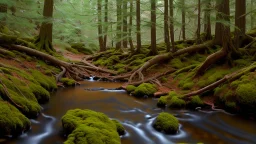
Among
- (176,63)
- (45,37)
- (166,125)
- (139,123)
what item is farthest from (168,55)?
(166,125)

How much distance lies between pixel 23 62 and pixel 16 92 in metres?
4.73

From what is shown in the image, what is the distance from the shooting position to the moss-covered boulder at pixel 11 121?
509 centimetres

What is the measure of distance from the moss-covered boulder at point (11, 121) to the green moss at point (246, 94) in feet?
20.4

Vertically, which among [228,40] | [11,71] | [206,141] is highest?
[228,40]

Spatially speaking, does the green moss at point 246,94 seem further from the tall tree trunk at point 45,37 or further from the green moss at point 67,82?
the tall tree trunk at point 45,37

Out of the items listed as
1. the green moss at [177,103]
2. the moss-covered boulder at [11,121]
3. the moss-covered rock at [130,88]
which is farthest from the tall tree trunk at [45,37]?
the moss-covered boulder at [11,121]

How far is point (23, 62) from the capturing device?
442 inches

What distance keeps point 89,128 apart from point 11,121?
1732mm

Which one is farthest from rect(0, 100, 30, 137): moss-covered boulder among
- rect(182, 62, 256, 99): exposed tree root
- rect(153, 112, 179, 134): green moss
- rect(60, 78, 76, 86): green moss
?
rect(60, 78, 76, 86): green moss

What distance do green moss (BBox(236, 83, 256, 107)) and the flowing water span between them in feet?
1.82

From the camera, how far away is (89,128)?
5008mm

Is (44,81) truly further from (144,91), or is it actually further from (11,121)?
(11,121)

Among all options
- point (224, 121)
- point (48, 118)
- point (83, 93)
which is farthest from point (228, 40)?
point (48, 118)

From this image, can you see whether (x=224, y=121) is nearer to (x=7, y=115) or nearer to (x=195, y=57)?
(x=7, y=115)
